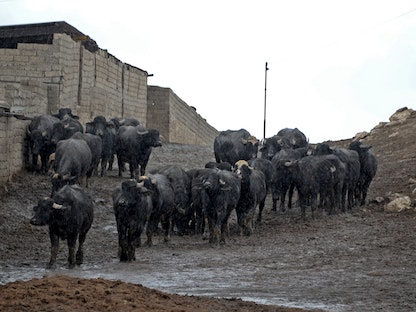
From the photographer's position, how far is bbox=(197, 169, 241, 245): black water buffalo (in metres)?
19.9

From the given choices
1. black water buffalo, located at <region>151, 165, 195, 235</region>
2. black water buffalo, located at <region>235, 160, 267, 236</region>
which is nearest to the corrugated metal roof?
Result: black water buffalo, located at <region>151, 165, 195, 235</region>

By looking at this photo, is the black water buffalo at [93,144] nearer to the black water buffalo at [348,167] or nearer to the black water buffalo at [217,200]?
the black water buffalo at [348,167]

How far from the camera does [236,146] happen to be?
95.9 ft

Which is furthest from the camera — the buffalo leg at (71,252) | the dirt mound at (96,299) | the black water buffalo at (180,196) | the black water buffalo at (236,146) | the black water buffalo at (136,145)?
the black water buffalo at (236,146)

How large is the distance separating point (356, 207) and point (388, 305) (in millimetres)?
13230

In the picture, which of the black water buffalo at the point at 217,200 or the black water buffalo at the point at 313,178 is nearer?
the black water buffalo at the point at 217,200

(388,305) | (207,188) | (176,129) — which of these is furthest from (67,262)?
(176,129)

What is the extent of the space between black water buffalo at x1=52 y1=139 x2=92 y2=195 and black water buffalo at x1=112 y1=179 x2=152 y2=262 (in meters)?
4.97

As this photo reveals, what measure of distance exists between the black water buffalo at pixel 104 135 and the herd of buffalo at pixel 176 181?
1.2 inches

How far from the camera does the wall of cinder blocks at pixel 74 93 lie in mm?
26453

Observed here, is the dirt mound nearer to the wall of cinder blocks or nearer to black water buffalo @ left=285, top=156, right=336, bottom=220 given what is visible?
black water buffalo @ left=285, top=156, right=336, bottom=220

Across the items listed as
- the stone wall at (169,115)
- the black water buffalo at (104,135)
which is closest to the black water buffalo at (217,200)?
the black water buffalo at (104,135)

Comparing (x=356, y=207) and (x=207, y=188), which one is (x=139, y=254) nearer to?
(x=207, y=188)

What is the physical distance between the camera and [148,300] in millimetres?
11664
